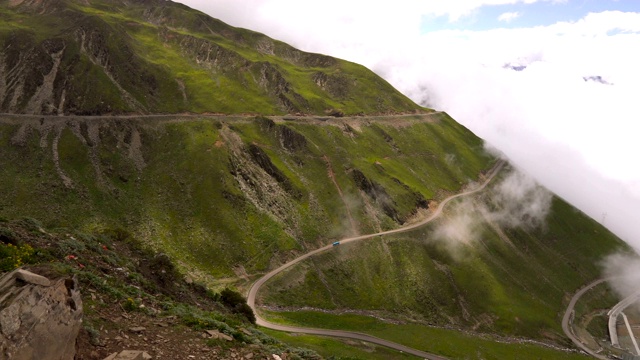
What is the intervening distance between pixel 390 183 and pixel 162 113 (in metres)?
89.7

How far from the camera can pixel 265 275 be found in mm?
100688

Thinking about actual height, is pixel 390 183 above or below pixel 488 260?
above

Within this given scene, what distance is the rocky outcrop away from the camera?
16.3 metres

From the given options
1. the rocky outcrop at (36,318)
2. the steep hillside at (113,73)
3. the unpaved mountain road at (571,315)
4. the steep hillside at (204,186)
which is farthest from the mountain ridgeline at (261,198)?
the rocky outcrop at (36,318)

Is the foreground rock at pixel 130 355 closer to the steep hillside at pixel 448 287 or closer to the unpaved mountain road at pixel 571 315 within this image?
the steep hillside at pixel 448 287

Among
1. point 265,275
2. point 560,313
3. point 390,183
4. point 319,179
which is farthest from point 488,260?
point 265,275

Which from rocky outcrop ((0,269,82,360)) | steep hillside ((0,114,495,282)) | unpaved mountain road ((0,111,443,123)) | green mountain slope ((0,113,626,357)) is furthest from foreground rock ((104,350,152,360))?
unpaved mountain road ((0,111,443,123))

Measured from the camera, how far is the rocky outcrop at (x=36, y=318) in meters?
16.3

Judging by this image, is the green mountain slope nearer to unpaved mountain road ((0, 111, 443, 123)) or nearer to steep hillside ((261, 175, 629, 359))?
steep hillside ((261, 175, 629, 359))

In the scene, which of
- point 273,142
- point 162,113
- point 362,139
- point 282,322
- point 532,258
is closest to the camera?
point 282,322

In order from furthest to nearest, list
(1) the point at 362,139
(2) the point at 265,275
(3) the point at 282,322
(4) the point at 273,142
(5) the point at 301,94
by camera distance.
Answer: (5) the point at 301,94
(1) the point at 362,139
(4) the point at 273,142
(2) the point at 265,275
(3) the point at 282,322

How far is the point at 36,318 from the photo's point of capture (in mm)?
17234

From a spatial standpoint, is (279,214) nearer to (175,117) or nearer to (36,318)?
(175,117)

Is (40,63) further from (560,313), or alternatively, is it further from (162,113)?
(560,313)
